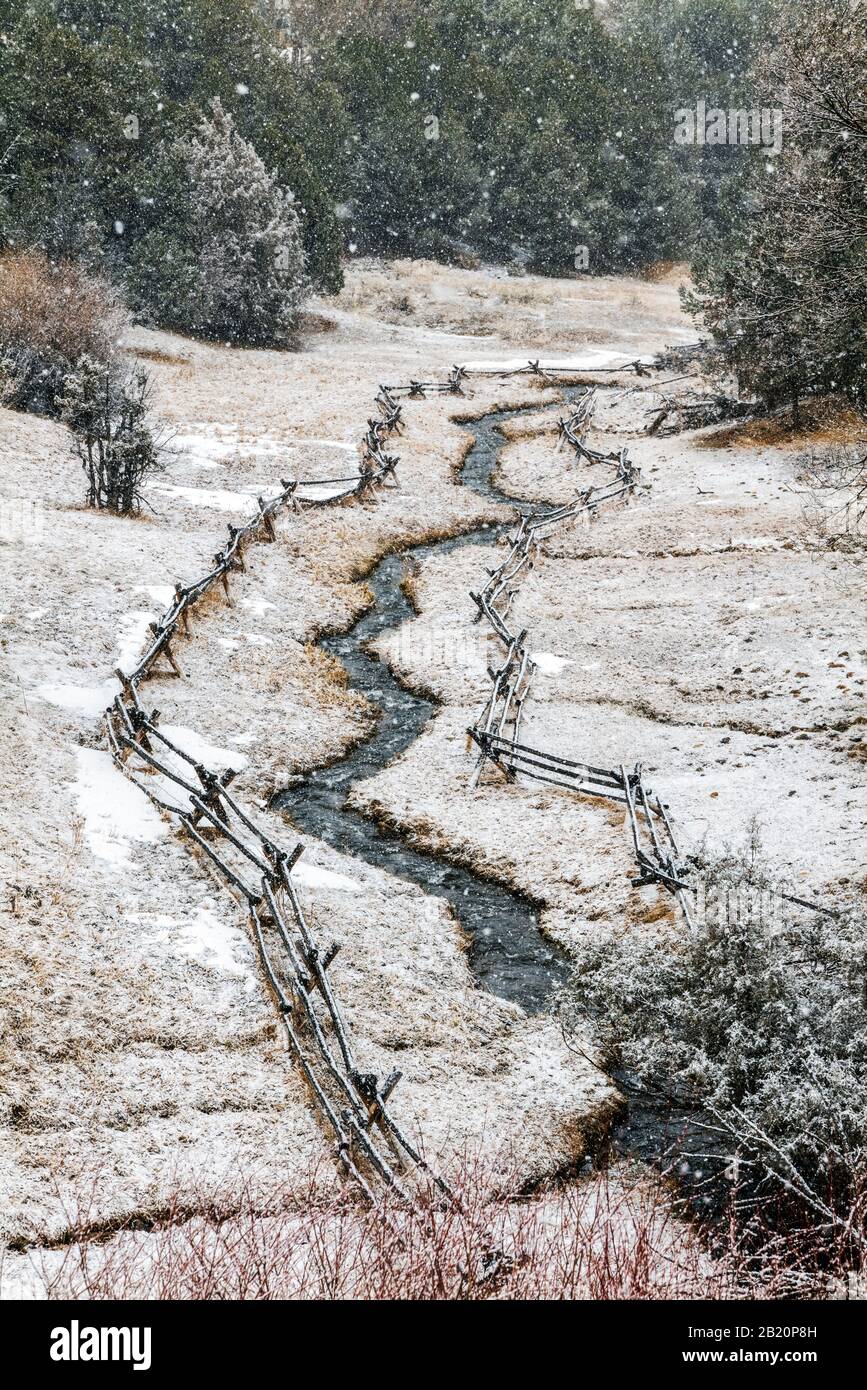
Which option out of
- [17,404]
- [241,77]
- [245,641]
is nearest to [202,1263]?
[245,641]

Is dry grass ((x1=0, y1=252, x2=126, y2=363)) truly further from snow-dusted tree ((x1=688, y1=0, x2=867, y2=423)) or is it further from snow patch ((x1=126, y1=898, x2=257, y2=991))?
snow patch ((x1=126, y1=898, x2=257, y2=991))

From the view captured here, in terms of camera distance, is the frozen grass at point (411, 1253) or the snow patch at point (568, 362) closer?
the frozen grass at point (411, 1253)

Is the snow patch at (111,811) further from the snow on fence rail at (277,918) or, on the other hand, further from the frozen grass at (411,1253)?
the frozen grass at (411,1253)

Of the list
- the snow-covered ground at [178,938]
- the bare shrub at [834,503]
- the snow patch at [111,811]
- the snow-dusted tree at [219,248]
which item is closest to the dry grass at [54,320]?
the snow-covered ground at [178,938]

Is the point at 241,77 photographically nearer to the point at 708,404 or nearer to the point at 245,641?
the point at 708,404

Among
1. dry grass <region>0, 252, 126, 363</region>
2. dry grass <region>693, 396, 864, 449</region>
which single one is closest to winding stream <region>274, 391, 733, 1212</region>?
dry grass <region>0, 252, 126, 363</region>
